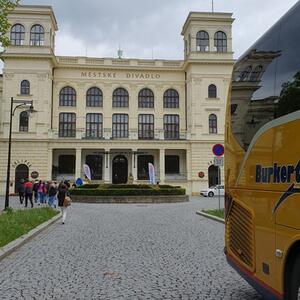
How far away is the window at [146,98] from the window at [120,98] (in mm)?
1880

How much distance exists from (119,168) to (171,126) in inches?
348

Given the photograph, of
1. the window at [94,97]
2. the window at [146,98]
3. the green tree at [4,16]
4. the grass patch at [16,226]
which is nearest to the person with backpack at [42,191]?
the grass patch at [16,226]

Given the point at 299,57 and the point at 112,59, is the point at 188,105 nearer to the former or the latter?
the point at 112,59

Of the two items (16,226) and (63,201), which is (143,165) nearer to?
(63,201)

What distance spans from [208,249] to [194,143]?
4255 centimetres

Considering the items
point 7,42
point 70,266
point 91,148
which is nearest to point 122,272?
point 70,266

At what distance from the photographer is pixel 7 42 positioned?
15.8 metres

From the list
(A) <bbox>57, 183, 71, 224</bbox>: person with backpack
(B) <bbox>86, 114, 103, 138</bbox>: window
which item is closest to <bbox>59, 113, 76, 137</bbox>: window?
(B) <bbox>86, 114, 103, 138</bbox>: window

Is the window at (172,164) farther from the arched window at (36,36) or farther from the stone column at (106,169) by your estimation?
the arched window at (36,36)

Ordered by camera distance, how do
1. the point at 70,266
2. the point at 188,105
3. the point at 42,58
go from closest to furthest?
the point at 70,266
the point at 42,58
the point at 188,105

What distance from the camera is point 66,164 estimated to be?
54.1 meters

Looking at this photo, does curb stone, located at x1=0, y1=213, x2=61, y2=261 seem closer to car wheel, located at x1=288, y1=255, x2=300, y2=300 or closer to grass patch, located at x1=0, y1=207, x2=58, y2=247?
grass patch, located at x1=0, y1=207, x2=58, y2=247

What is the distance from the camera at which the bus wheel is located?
12.5ft

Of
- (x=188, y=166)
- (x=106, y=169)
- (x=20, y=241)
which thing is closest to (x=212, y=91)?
(x=188, y=166)
